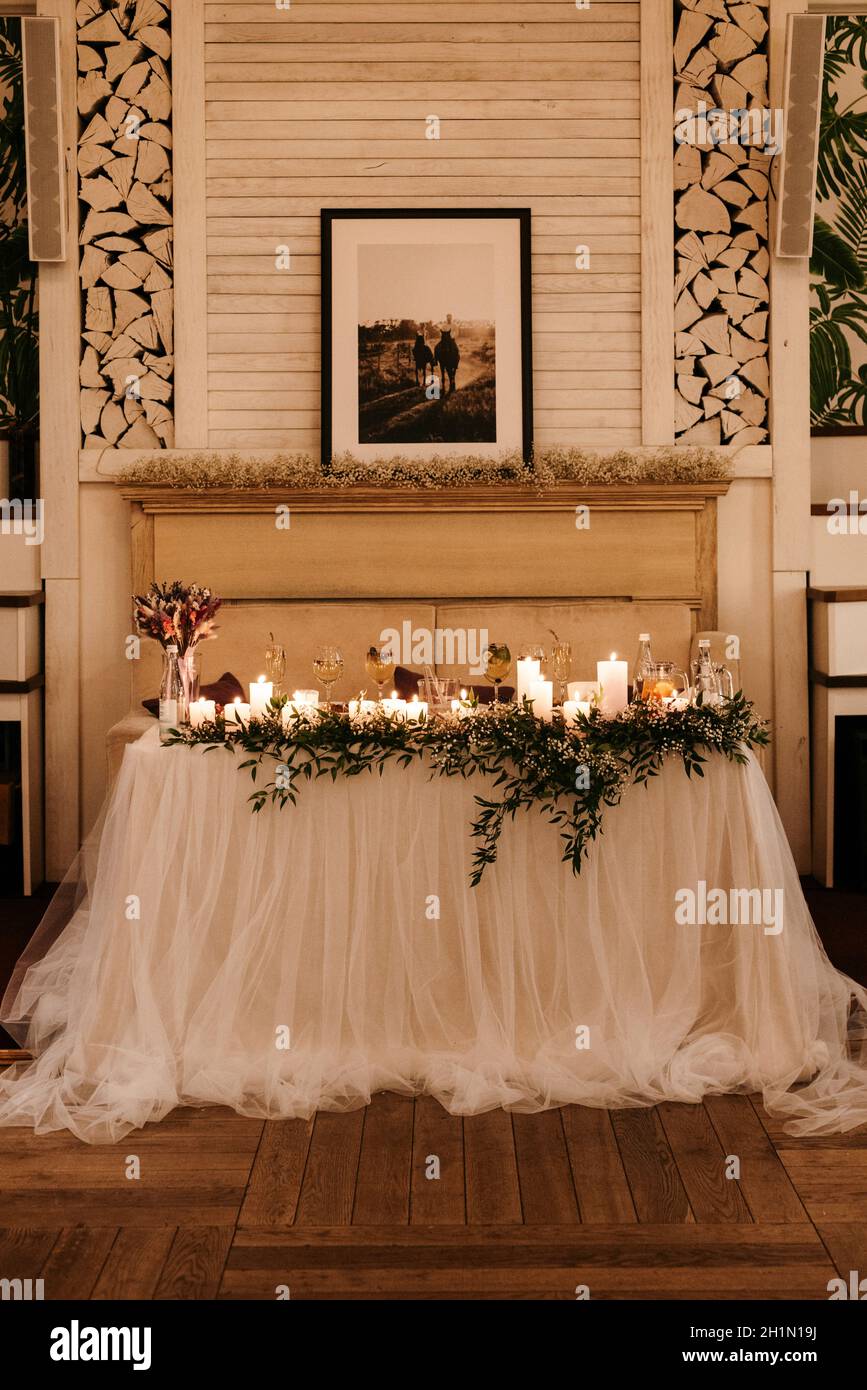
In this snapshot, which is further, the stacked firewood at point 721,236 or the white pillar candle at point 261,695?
the stacked firewood at point 721,236

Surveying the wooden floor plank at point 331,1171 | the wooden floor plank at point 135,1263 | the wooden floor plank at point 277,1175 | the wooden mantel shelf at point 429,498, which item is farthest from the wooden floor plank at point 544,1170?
the wooden mantel shelf at point 429,498

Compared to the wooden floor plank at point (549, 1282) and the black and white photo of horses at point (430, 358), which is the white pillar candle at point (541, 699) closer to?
the wooden floor plank at point (549, 1282)

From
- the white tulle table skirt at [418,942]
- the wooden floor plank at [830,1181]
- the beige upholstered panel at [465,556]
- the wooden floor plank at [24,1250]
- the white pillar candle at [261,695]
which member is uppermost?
the beige upholstered panel at [465,556]

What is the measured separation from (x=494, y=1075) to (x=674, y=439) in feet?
9.59

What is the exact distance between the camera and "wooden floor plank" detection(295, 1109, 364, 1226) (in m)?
2.55

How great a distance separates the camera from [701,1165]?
2.74 meters

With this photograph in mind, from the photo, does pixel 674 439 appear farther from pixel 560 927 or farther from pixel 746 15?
pixel 560 927

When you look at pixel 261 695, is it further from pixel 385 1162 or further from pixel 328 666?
pixel 385 1162

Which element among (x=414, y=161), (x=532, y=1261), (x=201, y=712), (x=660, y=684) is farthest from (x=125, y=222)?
(x=532, y=1261)

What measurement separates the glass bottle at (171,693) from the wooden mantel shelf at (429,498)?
1.78 meters

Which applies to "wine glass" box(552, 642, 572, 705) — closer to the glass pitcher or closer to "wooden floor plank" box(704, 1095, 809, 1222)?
the glass pitcher

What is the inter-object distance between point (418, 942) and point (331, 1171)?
597 millimetres

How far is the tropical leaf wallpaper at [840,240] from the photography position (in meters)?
5.43
